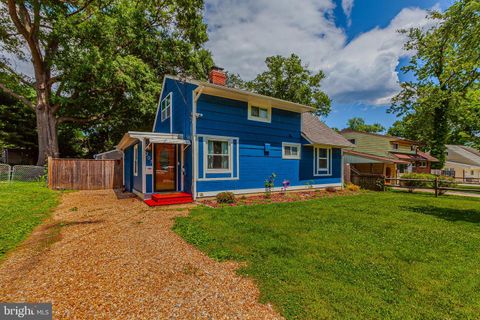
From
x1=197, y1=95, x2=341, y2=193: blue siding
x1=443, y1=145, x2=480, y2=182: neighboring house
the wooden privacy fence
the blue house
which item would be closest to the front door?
the blue house

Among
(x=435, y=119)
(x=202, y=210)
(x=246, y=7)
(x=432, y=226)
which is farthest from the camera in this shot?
(x=435, y=119)

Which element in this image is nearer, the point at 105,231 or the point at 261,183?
the point at 105,231

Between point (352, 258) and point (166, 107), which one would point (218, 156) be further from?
point (352, 258)

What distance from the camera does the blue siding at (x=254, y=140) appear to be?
913 cm

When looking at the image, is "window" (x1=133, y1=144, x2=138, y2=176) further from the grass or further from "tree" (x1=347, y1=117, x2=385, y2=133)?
"tree" (x1=347, y1=117, x2=385, y2=133)

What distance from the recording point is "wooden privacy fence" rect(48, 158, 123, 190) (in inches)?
490

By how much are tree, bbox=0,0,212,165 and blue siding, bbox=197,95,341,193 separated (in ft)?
29.2

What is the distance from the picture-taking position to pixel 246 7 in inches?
509

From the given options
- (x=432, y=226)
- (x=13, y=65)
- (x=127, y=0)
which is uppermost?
(x=127, y=0)

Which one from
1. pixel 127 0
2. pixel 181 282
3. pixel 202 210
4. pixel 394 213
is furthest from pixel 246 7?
pixel 181 282

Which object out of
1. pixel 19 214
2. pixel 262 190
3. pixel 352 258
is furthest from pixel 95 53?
pixel 352 258

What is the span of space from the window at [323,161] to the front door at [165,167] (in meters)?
8.09

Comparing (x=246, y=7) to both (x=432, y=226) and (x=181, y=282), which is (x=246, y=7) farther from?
(x=181, y=282)

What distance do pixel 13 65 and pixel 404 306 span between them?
25636 mm
